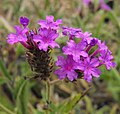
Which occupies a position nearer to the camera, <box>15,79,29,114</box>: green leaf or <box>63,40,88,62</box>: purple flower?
<box>63,40,88,62</box>: purple flower

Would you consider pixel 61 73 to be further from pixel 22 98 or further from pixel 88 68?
pixel 22 98

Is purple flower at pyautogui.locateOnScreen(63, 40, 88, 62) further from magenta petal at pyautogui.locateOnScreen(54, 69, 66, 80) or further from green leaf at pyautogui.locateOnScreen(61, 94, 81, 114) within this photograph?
green leaf at pyautogui.locateOnScreen(61, 94, 81, 114)

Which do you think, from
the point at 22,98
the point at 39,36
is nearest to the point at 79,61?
the point at 39,36

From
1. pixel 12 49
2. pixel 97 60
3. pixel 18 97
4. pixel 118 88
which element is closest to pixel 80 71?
pixel 97 60

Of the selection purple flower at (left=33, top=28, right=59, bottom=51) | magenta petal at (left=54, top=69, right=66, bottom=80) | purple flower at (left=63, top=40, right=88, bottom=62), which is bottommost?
magenta petal at (left=54, top=69, right=66, bottom=80)

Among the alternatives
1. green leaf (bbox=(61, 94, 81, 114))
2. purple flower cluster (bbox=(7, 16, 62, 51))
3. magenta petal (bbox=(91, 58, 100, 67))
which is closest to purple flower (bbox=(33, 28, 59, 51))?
purple flower cluster (bbox=(7, 16, 62, 51))

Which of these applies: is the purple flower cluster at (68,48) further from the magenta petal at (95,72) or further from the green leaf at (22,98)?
the green leaf at (22,98)
